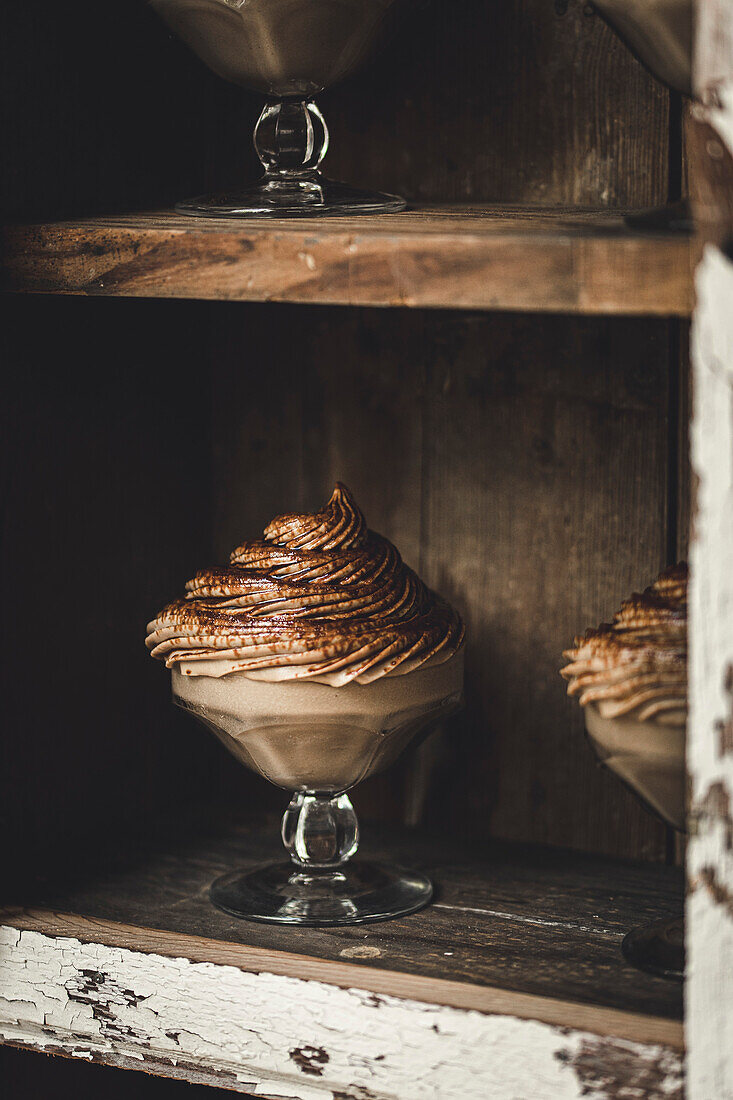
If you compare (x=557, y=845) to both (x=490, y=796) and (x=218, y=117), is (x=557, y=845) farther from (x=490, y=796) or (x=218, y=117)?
(x=218, y=117)

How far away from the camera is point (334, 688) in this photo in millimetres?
864

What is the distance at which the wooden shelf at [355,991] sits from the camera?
30.2 inches

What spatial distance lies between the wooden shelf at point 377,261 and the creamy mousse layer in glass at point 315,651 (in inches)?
7.7

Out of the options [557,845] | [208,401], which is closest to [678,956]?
[557,845]

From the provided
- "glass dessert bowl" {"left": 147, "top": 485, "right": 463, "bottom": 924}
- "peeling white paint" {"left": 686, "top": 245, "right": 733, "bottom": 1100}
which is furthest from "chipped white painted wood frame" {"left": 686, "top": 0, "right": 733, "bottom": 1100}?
"glass dessert bowl" {"left": 147, "top": 485, "right": 463, "bottom": 924}

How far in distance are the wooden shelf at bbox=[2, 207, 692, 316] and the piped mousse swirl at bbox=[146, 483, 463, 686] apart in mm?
193

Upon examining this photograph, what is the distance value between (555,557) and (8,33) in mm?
533

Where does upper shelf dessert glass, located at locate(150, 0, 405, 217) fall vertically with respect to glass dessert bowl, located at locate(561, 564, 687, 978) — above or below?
above

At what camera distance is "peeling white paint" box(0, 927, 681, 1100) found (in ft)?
2.48

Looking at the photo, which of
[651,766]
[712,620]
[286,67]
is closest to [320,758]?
[651,766]

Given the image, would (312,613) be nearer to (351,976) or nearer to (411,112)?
(351,976)

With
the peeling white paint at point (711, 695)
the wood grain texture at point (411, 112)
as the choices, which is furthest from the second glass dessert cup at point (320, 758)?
the wood grain texture at point (411, 112)

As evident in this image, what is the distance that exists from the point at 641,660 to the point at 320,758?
0.23 metres

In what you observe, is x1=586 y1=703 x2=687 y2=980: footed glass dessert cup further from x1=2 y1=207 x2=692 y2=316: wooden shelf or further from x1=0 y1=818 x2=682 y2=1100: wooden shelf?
x1=2 y1=207 x2=692 y2=316: wooden shelf
